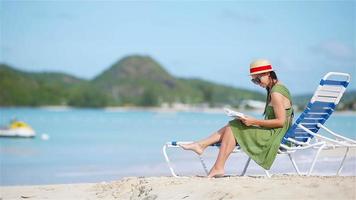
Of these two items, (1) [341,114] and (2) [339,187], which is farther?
(1) [341,114]

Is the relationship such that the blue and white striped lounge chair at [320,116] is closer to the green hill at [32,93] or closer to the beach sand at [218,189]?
the beach sand at [218,189]

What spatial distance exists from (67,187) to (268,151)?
2.28 meters

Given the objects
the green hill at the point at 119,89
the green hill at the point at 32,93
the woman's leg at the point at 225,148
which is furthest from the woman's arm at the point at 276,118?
the green hill at the point at 32,93

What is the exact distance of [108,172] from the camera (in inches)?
495

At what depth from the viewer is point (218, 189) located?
5.94m

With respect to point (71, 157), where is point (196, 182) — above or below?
above

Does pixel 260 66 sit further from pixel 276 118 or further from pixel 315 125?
pixel 315 125

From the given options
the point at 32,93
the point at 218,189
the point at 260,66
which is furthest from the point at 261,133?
the point at 32,93

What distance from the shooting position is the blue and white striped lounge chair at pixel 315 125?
6582 mm

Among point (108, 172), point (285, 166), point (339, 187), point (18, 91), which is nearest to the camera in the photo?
point (339, 187)

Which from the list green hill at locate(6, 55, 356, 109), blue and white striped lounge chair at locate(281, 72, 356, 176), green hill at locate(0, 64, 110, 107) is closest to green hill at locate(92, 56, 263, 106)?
green hill at locate(6, 55, 356, 109)

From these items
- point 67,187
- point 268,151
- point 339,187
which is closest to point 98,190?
point 67,187

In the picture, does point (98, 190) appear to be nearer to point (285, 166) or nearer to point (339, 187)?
point (339, 187)

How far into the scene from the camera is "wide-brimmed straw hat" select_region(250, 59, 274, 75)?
6.65 metres
